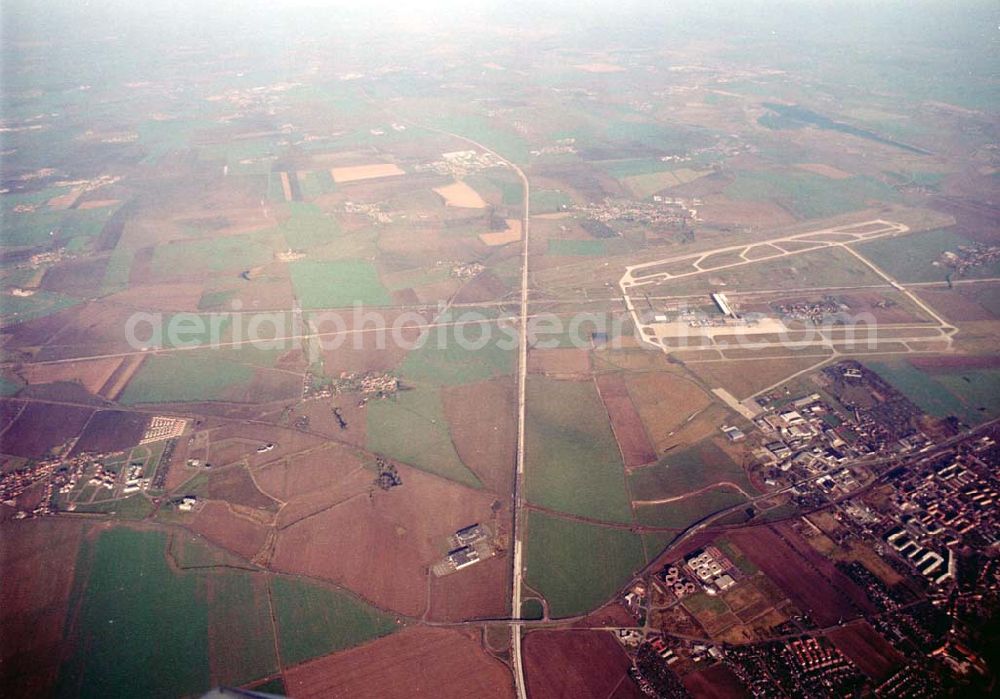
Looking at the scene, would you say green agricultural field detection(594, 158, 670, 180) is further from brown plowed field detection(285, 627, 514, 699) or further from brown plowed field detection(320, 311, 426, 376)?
brown plowed field detection(285, 627, 514, 699)

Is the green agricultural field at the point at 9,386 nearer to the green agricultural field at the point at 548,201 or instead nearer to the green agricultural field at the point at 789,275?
the green agricultural field at the point at 789,275

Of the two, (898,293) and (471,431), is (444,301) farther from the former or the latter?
(898,293)

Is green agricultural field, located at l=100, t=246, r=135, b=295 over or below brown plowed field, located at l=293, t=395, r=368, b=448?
over

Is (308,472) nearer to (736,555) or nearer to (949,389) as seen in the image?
(736,555)

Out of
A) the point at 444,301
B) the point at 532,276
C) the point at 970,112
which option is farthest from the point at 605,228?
the point at 970,112

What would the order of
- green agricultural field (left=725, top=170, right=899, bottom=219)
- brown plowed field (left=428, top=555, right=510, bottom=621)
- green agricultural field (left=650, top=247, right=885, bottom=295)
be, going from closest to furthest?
brown plowed field (left=428, top=555, right=510, bottom=621) < green agricultural field (left=650, top=247, right=885, bottom=295) < green agricultural field (left=725, top=170, right=899, bottom=219)

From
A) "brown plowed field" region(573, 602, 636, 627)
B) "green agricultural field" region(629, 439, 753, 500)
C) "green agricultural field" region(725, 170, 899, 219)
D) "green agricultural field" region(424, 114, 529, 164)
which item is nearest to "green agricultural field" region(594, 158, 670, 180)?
"green agricultural field" region(725, 170, 899, 219)

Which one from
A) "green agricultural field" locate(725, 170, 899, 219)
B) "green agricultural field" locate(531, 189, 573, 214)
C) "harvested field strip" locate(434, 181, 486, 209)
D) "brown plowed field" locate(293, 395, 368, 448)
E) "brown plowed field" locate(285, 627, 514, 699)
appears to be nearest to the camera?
"brown plowed field" locate(285, 627, 514, 699)

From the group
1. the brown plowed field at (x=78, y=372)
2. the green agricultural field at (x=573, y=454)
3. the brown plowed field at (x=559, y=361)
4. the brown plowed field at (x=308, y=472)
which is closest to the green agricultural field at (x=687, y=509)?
the green agricultural field at (x=573, y=454)
